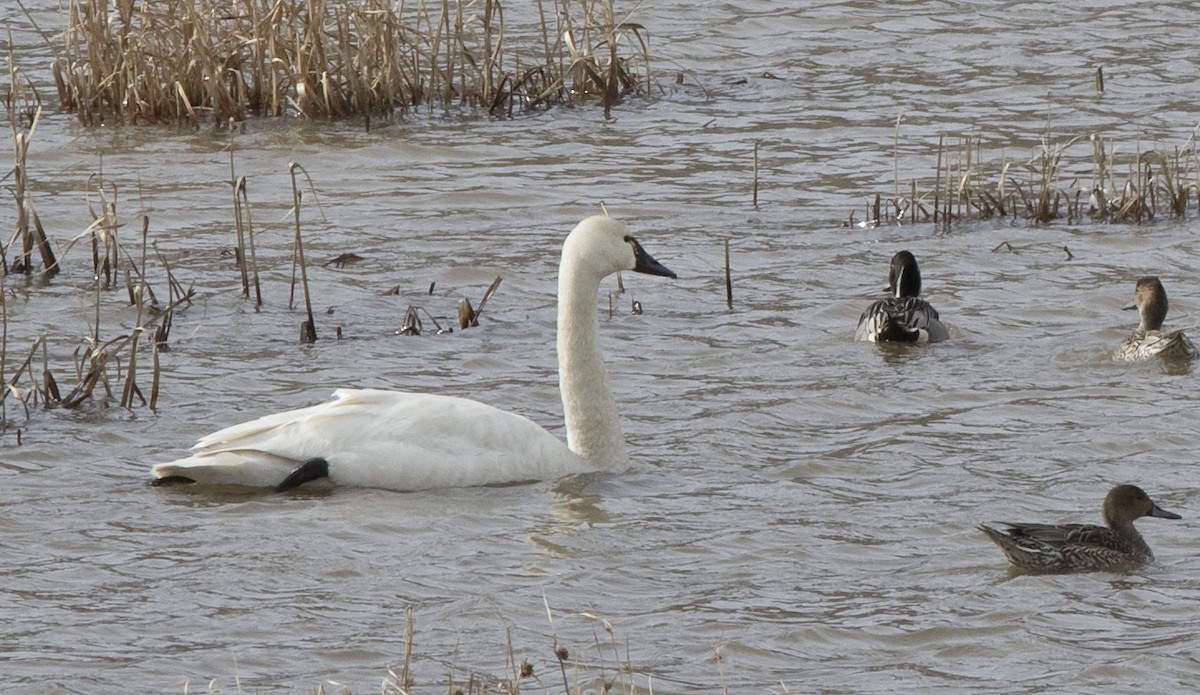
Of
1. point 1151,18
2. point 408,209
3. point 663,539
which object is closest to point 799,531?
point 663,539

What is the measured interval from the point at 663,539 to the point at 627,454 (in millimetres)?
1153

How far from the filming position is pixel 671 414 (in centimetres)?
936

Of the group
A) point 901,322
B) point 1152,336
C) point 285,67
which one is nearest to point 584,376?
point 901,322

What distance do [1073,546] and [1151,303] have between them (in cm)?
376

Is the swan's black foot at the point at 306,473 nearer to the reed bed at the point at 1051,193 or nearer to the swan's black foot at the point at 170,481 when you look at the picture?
the swan's black foot at the point at 170,481

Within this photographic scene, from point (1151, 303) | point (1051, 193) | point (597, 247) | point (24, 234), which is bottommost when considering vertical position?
point (1151, 303)

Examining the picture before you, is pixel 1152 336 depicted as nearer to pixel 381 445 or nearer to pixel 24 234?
pixel 381 445

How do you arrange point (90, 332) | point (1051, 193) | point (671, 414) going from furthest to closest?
point (1051, 193), point (90, 332), point (671, 414)

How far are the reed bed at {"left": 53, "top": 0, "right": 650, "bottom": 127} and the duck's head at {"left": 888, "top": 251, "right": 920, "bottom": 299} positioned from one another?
15.4 ft

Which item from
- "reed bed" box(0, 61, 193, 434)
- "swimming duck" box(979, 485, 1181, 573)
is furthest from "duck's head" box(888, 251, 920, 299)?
"swimming duck" box(979, 485, 1181, 573)

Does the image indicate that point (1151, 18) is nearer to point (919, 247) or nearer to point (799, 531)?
point (919, 247)

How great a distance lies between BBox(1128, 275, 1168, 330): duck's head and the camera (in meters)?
10.5

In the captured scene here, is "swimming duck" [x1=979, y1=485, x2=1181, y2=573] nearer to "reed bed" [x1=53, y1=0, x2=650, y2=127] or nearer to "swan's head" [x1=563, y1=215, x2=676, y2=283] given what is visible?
"swan's head" [x1=563, y1=215, x2=676, y2=283]

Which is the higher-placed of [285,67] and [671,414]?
[285,67]
